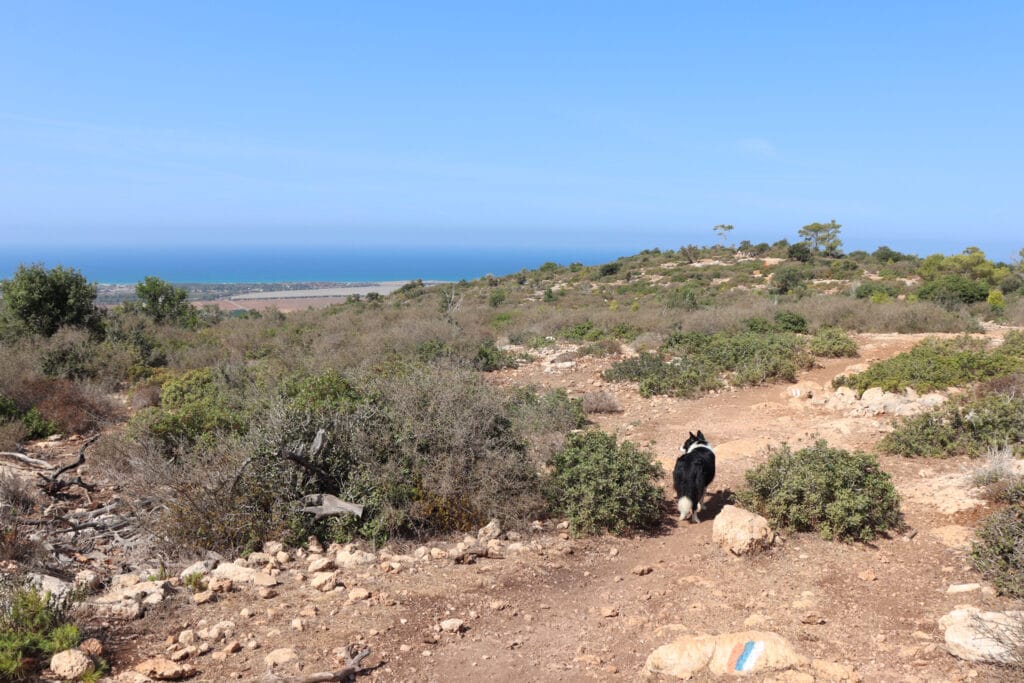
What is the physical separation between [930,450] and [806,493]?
2.74 metres

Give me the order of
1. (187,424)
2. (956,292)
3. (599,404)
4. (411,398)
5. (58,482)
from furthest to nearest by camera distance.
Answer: (956,292) → (599,404) → (187,424) → (58,482) → (411,398)

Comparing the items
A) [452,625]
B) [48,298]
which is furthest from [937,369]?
[48,298]

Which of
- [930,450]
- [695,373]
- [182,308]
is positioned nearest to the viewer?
[930,450]

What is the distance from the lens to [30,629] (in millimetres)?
3512

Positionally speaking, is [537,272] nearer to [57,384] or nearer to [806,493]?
[57,384]

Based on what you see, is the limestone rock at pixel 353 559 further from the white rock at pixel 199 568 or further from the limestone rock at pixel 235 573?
the white rock at pixel 199 568

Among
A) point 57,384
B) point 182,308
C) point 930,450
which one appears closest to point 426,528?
point 930,450

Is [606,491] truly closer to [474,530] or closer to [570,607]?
[474,530]

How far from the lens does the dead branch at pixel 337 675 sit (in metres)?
3.37

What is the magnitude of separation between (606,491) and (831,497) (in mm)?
1865

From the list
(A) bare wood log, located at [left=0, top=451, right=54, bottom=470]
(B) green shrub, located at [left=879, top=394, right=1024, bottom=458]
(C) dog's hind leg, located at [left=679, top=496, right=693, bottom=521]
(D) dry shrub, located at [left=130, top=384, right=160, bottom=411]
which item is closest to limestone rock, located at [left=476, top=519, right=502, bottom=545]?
(C) dog's hind leg, located at [left=679, top=496, right=693, bottom=521]

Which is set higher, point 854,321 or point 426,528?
point 854,321

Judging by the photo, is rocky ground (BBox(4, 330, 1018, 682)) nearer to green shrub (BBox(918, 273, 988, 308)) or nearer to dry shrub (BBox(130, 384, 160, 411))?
dry shrub (BBox(130, 384, 160, 411))

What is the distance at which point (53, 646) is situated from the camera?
3.46 meters
